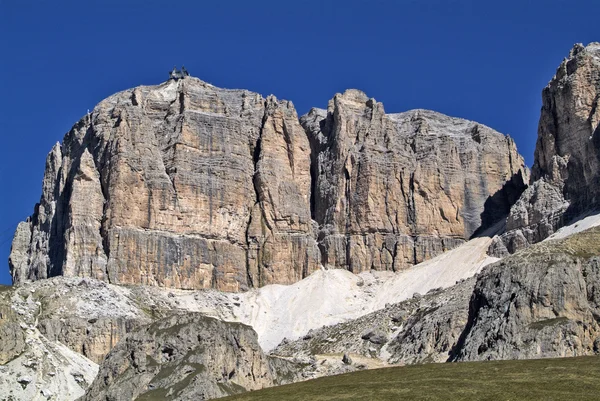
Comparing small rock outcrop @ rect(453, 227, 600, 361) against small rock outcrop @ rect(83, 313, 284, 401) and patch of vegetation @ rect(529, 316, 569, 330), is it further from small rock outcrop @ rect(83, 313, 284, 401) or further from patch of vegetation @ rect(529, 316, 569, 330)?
small rock outcrop @ rect(83, 313, 284, 401)

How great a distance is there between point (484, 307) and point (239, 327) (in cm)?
2762

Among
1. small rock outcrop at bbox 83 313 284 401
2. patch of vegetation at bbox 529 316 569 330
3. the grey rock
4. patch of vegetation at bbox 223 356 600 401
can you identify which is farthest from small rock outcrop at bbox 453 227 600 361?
small rock outcrop at bbox 83 313 284 401

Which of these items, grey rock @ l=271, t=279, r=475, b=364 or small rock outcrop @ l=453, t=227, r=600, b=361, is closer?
small rock outcrop @ l=453, t=227, r=600, b=361

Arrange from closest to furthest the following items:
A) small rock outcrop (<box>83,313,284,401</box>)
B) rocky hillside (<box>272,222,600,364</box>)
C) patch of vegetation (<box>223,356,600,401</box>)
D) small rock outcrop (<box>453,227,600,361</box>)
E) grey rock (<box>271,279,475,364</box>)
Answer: patch of vegetation (<box>223,356,600,401</box>) → small rock outcrop (<box>453,227,600,361</box>) → rocky hillside (<box>272,222,600,364</box>) → small rock outcrop (<box>83,313,284,401</box>) → grey rock (<box>271,279,475,364</box>)

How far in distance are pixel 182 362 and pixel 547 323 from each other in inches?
1513

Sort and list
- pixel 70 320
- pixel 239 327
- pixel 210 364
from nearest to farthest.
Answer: pixel 210 364 < pixel 239 327 < pixel 70 320

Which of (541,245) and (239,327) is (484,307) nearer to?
(541,245)

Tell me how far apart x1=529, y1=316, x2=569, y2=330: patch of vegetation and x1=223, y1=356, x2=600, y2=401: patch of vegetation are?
646 inches

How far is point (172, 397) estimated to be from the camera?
12900 cm

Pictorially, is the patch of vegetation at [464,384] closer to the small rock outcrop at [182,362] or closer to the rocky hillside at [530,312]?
the rocky hillside at [530,312]

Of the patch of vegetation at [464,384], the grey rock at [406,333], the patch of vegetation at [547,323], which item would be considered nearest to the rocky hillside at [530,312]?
the patch of vegetation at [547,323]

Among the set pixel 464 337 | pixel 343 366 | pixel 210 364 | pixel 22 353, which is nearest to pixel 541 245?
pixel 464 337

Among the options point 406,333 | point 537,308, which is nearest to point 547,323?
point 537,308

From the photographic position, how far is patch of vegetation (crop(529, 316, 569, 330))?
133375 mm
